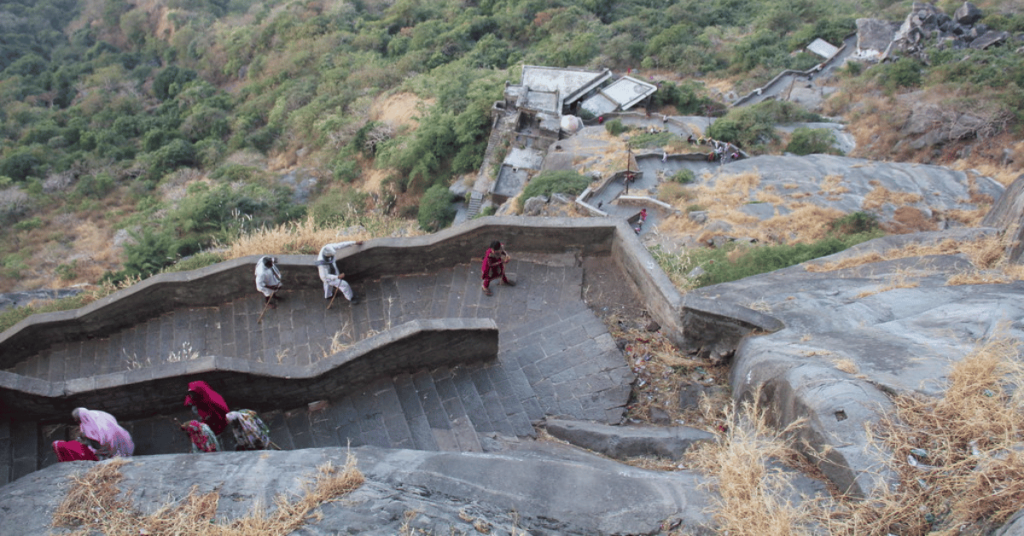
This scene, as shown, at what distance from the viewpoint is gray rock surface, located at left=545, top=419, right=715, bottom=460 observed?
465 centimetres

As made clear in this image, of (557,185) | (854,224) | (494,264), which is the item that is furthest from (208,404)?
(854,224)

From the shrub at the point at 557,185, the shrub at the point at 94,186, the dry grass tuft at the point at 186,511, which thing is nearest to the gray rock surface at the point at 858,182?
the shrub at the point at 557,185

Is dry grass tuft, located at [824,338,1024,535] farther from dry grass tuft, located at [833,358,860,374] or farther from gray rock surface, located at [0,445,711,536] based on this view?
gray rock surface, located at [0,445,711,536]

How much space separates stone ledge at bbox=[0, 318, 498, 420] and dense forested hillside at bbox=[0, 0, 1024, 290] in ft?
26.3

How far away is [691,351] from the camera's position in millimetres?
5914

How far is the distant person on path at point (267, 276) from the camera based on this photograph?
23.2 feet

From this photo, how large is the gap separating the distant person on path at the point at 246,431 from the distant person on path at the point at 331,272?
7.33ft

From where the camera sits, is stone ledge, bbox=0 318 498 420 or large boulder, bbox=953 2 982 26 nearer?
stone ledge, bbox=0 318 498 420

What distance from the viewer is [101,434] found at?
4.94 metres

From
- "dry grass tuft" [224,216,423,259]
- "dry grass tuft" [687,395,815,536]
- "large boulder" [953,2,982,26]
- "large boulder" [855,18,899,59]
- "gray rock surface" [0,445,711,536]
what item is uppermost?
"large boulder" [953,2,982,26]

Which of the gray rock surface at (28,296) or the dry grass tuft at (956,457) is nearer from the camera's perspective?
the dry grass tuft at (956,457)

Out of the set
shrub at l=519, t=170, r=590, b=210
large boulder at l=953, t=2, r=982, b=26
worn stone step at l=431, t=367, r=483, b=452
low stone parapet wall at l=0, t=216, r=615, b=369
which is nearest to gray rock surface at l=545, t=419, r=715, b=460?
worn stone step at l=431, t=367, r=483, b=452

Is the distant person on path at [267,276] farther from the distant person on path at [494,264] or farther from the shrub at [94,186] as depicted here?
the shrub at [94,186]

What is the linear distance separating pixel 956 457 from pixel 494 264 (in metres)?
4.78
